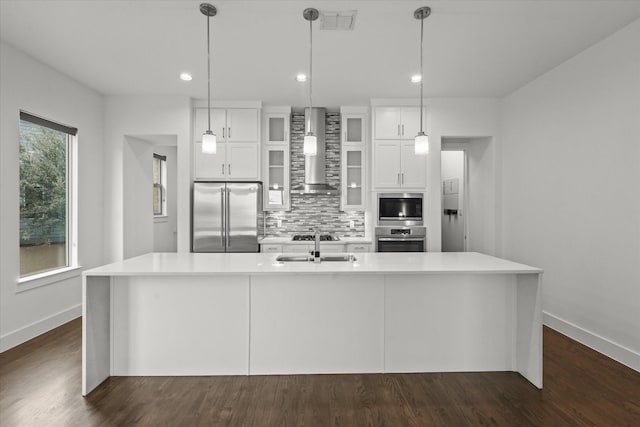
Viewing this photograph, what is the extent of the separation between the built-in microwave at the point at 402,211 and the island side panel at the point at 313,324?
2283 mm

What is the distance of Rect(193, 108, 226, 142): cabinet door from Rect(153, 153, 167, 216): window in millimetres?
1844

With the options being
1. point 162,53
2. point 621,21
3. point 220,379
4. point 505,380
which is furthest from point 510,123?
point 220,379

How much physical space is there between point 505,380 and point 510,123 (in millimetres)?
3263

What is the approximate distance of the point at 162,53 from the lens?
11.3 feet

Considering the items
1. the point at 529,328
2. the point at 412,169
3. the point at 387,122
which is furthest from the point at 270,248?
the point at 529,328

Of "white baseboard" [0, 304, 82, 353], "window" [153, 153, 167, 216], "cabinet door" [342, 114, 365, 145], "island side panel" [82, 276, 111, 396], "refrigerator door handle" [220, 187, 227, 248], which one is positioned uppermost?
"cabinet door" [342, 114, 365, 145]

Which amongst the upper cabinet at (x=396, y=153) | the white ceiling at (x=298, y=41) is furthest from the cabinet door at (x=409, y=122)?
the white ceiling at (x=298, y=41)

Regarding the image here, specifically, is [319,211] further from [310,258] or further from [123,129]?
[123,129]

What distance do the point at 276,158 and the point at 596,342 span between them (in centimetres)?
409

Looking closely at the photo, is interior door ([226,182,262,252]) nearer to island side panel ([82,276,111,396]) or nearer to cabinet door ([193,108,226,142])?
cabinet door ([193,108,226,142])

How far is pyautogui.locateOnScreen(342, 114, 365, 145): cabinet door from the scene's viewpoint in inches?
201

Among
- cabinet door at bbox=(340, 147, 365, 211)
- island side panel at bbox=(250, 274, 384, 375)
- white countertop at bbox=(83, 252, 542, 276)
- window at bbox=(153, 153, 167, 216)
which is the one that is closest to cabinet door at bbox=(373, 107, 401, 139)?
cabinet door at bbox=(340, 147, 365, 211)

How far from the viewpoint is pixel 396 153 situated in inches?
191

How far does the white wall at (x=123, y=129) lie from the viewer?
4668mm
